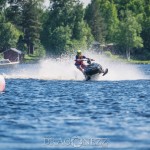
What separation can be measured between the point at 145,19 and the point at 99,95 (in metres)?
119

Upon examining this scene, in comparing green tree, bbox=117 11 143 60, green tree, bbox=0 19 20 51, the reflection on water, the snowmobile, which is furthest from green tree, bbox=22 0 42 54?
the reflection on water

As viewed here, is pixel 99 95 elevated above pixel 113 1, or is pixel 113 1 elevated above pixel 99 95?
pixel 113 1

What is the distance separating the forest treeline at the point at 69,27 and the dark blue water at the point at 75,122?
300ft

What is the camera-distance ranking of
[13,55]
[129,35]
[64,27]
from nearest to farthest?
1. [64,27]
2. [13,55]
3. [129,35]

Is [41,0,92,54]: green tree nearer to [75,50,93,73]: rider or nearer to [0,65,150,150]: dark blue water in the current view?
[75,50,93,73]: rider

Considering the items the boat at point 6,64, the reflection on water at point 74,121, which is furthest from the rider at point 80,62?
the boat at point 6,64

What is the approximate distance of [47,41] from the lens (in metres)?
125

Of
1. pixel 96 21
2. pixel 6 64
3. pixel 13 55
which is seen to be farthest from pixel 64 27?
pixel 96 21

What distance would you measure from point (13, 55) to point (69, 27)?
1775 centimetres

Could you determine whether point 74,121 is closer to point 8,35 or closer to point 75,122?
point 75,122

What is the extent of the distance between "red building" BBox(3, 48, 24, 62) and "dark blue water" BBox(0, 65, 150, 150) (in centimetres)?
10034

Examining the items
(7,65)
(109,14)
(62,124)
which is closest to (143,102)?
(62,124)

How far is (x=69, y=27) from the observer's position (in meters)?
123

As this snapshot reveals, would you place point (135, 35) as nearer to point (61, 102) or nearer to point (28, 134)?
point (61, 102)
